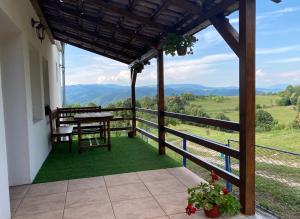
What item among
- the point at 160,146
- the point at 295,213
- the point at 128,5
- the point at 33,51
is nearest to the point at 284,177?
the point at 295,213

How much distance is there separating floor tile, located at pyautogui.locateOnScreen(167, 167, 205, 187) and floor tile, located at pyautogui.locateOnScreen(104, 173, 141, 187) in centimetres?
61

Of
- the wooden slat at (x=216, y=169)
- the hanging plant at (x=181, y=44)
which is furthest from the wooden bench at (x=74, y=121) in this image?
the hanging plant at (x=181, y=44)

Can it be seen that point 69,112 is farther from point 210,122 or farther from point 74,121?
point 210,122

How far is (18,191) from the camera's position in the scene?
3.56m

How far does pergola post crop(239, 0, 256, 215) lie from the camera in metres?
2.56

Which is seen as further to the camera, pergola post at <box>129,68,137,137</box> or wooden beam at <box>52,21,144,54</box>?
pergola post at <box>129,68,137,137</box>

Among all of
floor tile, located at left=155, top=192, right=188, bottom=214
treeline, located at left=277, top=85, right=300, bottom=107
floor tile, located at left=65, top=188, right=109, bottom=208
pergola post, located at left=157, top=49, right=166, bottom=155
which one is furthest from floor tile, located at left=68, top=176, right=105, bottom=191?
treeline, located at left=277, top=85, right=300, bottom=107

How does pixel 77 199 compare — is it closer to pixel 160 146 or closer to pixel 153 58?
pixel 160 146

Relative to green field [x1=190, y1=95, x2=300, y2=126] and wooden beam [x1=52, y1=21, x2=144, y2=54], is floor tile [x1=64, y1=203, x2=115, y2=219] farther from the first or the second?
wooden beam [x1=52, y1=21, x2=144, y2=54]

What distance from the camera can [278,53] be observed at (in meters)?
7.39

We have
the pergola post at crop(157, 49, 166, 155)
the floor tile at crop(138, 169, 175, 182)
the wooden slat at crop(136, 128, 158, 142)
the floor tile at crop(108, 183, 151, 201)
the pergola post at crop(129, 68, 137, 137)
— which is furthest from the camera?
the pergola post at crop(129, 68, 137, 137)

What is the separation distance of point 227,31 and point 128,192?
7.42 ft

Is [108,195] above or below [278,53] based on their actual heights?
below

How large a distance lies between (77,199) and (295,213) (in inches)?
102
